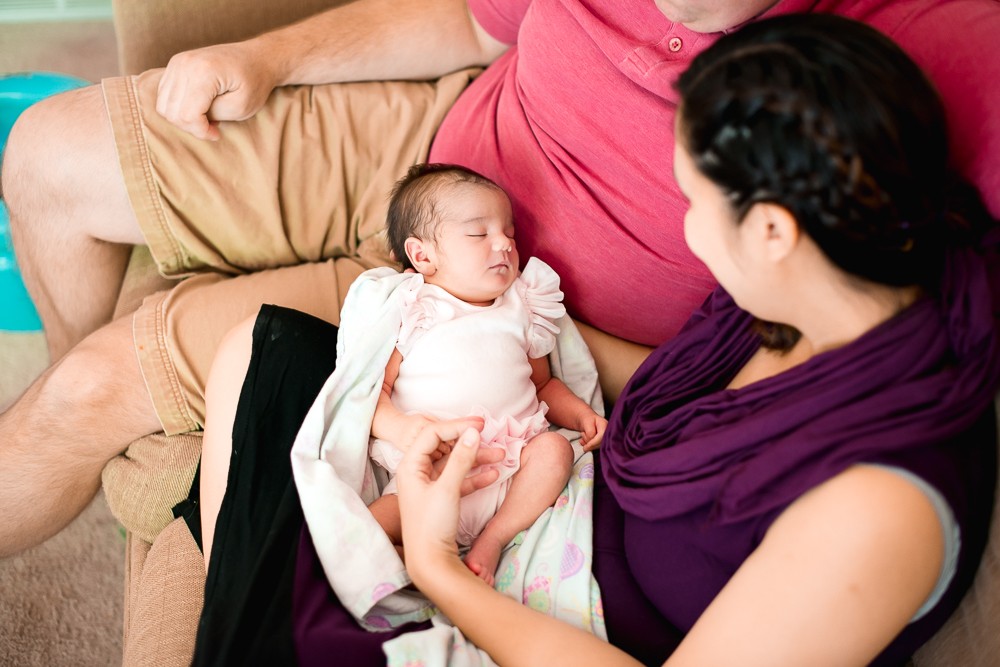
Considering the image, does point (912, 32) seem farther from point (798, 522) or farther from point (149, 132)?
point (149, 132)

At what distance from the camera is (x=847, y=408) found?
2.27 feet

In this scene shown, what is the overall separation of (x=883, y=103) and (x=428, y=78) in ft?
3.41

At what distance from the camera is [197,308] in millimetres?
1254

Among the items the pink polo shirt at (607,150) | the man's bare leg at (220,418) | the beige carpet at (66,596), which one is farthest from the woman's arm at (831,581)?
the beige carpet at (66,596)

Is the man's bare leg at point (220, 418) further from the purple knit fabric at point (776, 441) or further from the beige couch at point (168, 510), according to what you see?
the purple knit fabric at point (776, 441)

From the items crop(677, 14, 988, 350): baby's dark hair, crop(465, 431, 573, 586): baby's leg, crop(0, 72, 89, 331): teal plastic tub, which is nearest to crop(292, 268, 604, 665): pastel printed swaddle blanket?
crop(465, 431, 573, 586): baby's leg

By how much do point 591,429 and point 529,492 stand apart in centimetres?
17

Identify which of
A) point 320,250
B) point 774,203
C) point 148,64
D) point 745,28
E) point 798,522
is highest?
point 745,28

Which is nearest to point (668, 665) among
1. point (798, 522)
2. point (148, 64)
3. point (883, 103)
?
point (798, 522)

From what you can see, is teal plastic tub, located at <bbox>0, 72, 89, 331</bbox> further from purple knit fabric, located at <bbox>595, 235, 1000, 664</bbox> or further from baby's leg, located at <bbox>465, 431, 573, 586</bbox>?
purple knit fabric, located at <bbox>595, 235, 1000, 664</bbox>

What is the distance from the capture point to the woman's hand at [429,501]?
2.97 ft

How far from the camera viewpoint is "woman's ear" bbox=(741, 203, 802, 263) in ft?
2.22

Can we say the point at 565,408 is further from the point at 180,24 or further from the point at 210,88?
the point at 180,24

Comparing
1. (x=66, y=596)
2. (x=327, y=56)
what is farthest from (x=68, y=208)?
(x=66, y=596)
